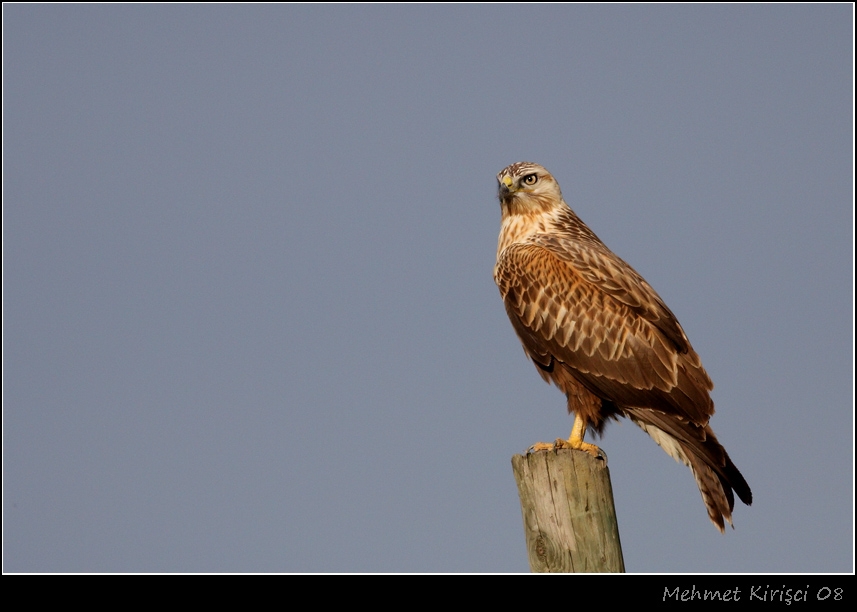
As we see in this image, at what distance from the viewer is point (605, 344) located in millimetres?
9500

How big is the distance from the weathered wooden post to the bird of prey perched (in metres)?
1.17

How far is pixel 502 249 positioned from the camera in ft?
34.6

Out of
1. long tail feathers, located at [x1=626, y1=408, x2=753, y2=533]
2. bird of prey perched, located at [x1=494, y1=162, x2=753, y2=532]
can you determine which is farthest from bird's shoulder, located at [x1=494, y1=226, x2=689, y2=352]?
long tail feathers, located at [x1=626, y1=408, x2=753, y2=533]

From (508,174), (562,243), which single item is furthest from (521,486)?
(508,174)

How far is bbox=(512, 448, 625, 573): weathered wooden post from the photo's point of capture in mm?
7148

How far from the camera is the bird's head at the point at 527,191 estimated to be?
10.7 meters

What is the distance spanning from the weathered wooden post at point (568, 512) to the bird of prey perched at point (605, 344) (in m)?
1.17

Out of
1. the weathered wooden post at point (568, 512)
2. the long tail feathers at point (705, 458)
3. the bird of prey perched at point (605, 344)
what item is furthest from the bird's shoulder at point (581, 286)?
the weathered wooden post at point (568, 512)
